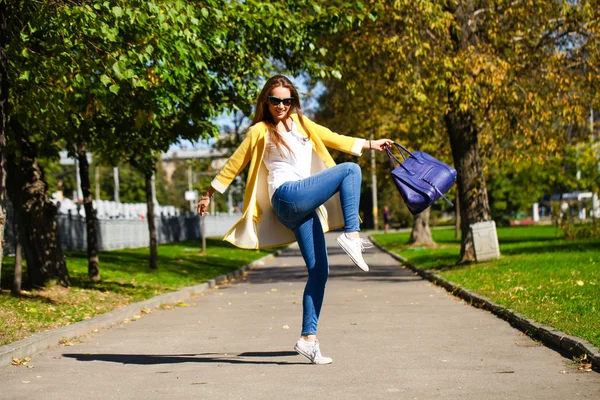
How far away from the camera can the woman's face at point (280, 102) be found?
672cm

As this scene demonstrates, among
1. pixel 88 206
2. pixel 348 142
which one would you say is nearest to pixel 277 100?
pixel 348 142

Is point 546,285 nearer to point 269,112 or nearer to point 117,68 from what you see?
point 117,68

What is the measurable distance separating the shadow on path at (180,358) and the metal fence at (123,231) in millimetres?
15193

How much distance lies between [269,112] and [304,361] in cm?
198

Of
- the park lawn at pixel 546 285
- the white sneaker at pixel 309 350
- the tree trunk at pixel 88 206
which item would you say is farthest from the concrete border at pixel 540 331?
the tree trunk at pixel 88 206

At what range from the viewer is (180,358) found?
7836 millimetres

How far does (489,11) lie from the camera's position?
63.4 feet

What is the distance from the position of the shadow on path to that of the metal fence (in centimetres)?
1519

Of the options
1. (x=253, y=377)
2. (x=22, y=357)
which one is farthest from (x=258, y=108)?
(x=22, y=357)

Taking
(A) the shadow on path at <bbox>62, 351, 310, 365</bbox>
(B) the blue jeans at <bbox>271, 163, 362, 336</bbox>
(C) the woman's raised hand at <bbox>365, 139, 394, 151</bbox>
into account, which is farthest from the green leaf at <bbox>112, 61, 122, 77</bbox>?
(C) the woman's raised hand at <bbox>365, 139, 394, 151</bbox>

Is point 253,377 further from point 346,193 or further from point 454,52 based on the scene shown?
point 454,52

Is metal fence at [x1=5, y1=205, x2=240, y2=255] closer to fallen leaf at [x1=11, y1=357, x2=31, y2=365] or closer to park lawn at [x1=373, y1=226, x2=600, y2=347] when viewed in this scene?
park lawn at [x1=373, y1=226, x2=600, y2=347]

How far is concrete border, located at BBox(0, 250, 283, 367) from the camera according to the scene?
8000mm

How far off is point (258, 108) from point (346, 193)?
0.92 metres
